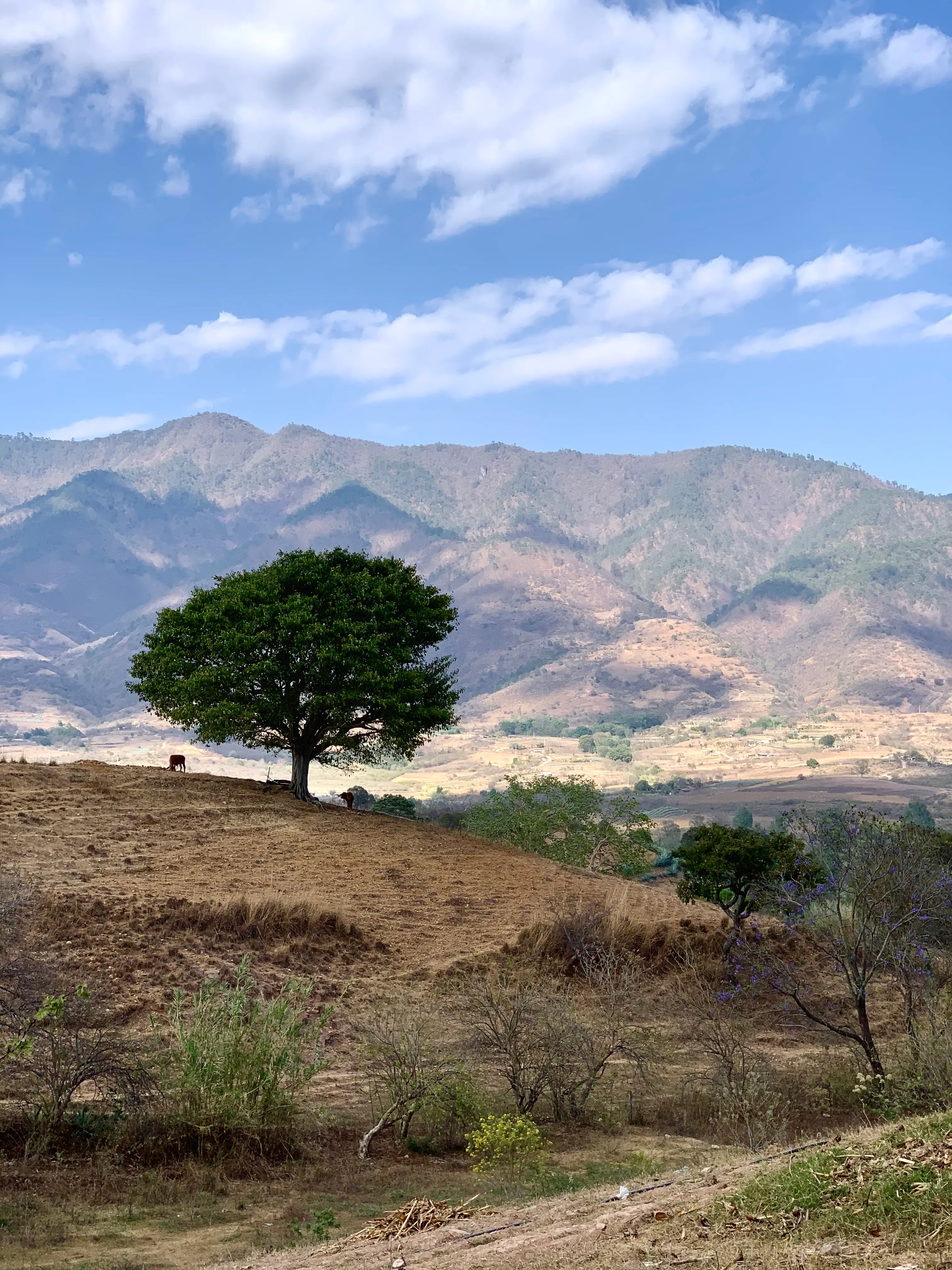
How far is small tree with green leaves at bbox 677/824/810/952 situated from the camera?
71.2 ft

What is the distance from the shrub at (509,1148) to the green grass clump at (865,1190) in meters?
4.80

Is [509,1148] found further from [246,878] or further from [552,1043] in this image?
[246,878]

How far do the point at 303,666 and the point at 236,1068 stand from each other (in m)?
17.7

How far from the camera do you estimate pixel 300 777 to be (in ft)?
102

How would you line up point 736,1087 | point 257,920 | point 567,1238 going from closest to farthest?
point 567,1238
point 736,1087
point 257,920

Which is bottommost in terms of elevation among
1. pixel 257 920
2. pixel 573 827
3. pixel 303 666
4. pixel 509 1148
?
pixel 509 1148

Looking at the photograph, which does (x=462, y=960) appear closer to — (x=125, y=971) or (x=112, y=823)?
(x=125, y=971)

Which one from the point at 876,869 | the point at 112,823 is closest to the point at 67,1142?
the point at 876,869

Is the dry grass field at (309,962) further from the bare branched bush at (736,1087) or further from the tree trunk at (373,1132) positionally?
the bare branched bush at (736,1087)

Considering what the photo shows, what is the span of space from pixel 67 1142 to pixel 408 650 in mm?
20149

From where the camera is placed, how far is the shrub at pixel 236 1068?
481 inches

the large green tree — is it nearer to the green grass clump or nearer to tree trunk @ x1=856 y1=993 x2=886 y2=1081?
tree trunk @ x1=856 y1=993 x2=886 y2=1081

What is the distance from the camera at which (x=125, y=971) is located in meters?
16.6

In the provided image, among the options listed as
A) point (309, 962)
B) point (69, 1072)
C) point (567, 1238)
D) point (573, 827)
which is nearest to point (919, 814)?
point (573, 827)
